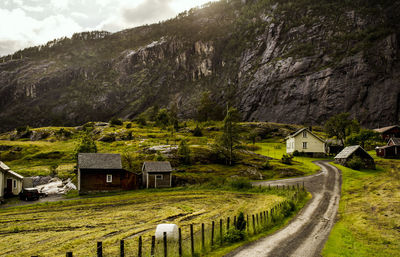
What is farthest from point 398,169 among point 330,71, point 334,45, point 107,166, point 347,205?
point 334,45

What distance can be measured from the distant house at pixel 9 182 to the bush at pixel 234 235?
1601 inches

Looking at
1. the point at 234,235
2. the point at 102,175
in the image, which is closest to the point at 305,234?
the point at 234,235

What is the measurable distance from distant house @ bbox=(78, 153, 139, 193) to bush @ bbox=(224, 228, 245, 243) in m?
37.4

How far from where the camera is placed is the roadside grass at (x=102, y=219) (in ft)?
64.5

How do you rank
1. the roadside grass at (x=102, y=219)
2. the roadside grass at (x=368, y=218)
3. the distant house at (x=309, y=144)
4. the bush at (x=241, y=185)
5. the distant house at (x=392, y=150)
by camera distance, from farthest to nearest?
the distant house at (x=309, y=144), the distant house at (x=392, y=150), the bush at (x=241, y=185), the roadside grass at (x=102, y=219), the roadside grass at (x=368, y=218)

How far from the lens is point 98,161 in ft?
174

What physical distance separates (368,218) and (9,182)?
53314 mm

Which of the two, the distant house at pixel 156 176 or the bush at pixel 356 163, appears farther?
the bush at pixel 356 163

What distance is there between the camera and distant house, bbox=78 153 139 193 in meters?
50.5

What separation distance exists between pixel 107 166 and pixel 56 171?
17805 millimetres

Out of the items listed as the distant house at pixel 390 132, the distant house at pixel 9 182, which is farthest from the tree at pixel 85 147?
the distant house at pixel 390 132

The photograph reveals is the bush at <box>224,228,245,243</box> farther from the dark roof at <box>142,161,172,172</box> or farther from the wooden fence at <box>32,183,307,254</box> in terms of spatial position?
the dark roof at <box>142,161,172,172</box>

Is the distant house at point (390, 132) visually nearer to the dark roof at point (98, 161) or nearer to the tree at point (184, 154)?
the tree at point (184, 154)

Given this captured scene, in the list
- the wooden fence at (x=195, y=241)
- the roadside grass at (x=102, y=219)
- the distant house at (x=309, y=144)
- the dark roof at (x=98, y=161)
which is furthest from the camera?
the distant house at (x=309, y=144)
